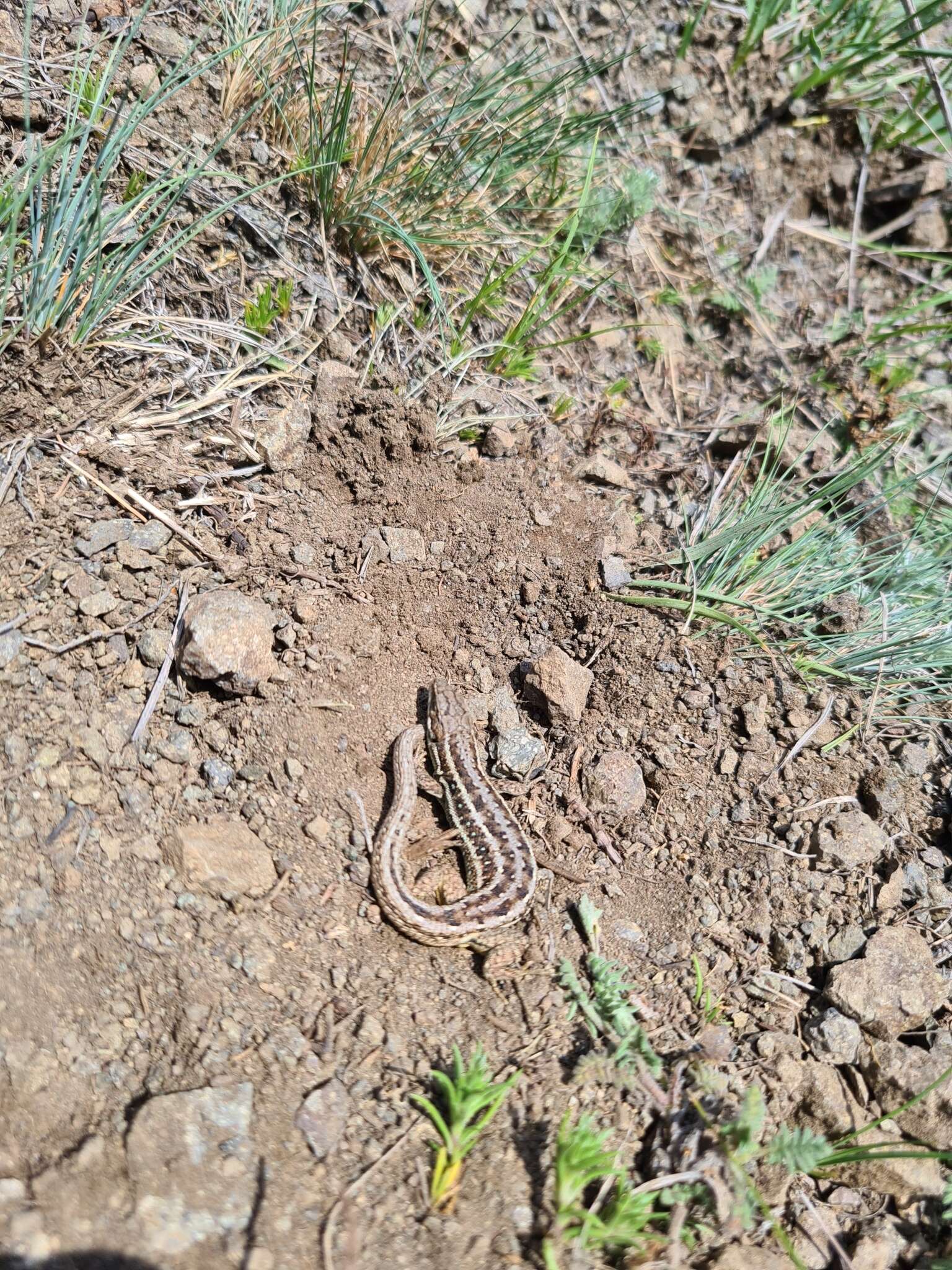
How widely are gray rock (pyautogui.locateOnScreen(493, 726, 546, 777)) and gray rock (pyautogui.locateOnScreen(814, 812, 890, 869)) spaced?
1.21m

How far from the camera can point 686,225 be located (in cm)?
529

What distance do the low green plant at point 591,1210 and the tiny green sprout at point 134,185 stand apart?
3980 millimetres

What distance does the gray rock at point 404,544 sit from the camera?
12.6 feet

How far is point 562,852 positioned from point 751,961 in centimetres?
85

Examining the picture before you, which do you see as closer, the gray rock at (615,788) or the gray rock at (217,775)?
the gray rock at (217,775)

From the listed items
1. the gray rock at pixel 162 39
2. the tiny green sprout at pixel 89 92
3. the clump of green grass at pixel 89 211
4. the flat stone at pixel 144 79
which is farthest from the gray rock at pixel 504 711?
the gray rock at pixel 162 39

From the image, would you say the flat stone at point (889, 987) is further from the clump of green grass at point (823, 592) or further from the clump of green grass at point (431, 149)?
the clump of green grass at point (431, 149)

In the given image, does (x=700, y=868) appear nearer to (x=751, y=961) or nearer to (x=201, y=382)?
(x=751, y=961)

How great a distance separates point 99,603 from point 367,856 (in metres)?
1.45

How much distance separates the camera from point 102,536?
3393mm

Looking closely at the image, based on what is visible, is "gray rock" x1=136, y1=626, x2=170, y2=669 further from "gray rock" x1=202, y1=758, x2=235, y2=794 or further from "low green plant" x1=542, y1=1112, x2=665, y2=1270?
"low green plant" x1=542, y1=1112, x2=665, y2=1270

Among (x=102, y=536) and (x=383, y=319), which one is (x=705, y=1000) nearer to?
(x=102, y=536)

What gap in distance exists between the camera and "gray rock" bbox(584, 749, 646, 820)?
362cm

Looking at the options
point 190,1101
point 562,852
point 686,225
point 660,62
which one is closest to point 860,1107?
point 562,852
